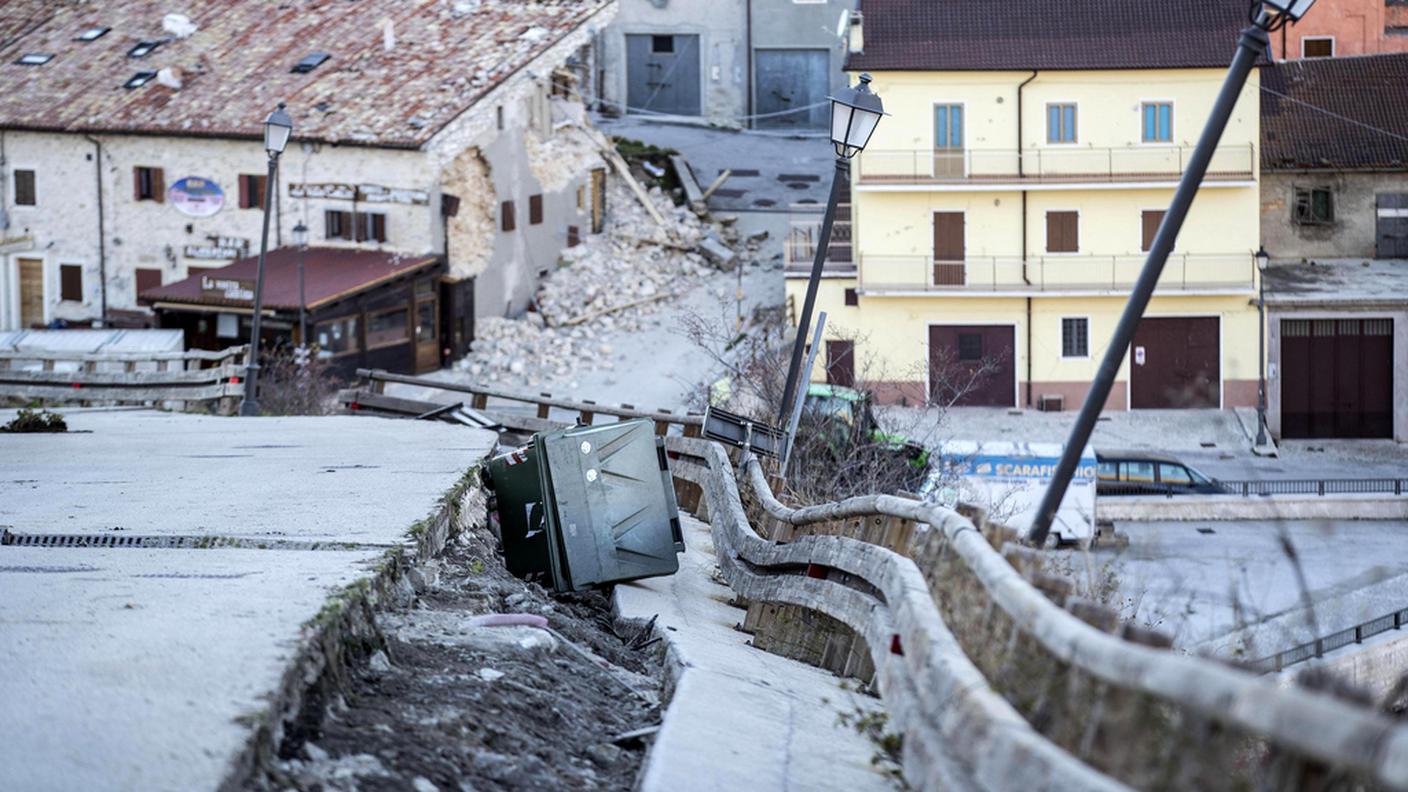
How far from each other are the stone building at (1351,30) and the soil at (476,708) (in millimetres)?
44879

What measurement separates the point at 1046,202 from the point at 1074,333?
3.05m

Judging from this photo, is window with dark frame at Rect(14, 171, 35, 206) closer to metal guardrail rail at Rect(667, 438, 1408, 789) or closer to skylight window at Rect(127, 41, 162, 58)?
skylight window at Rect(127, 41, 162, 58)

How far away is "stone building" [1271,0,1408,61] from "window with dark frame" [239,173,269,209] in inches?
1091

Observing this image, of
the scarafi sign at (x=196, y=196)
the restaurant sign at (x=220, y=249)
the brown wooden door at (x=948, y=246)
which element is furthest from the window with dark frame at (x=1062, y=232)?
the scarafi sign at (x=196, y=196)

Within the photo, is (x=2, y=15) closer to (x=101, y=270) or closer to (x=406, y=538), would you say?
(x=101, y=270)

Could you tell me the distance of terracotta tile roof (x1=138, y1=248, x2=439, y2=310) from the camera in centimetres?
3778

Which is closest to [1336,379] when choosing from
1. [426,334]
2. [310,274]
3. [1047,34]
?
[1047,34]

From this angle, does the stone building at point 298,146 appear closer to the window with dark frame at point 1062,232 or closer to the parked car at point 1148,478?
the window with dark frame at point 1062,232

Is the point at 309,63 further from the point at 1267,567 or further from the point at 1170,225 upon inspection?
the point at 1170,225

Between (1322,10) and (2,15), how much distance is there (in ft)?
120

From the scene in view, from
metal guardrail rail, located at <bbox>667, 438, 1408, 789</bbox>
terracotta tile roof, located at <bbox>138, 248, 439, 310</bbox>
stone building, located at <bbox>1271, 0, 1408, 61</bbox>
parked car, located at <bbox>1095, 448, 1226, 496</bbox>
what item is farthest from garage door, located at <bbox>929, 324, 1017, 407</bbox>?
metal guardrail rail, located at <bbox>667, 438, 1408, 789</bbox>

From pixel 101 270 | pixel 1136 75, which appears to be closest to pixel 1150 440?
pixel 1136 75

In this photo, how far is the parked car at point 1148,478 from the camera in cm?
3212

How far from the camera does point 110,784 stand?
5.40 metres
